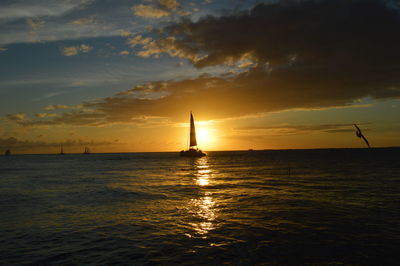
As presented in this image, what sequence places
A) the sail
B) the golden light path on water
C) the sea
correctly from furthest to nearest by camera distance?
the sail
the golden light path on water
the sea

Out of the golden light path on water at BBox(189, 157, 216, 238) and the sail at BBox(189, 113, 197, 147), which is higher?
the sail at BBox(189, 113, 197, 147)

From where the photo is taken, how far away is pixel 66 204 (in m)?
28.6

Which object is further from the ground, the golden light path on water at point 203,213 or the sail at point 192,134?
the sail at point 192,134

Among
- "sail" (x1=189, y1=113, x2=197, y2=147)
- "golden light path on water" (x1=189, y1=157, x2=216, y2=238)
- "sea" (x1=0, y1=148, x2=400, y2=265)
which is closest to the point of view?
"sea" (x1=0, y1=148, x2=400, y2=265)

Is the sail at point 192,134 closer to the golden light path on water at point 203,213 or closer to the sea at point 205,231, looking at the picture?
the golden light path on water at point 203,213

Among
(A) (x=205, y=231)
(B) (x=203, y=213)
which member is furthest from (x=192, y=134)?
(A) (x=205, y=231)

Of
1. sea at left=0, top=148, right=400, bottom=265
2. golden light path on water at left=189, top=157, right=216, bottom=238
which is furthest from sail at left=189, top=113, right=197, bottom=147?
sea at left=0, top=148, right=400, bottom=265

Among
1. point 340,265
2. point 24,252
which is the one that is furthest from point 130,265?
point 340,265

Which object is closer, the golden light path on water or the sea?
the sea

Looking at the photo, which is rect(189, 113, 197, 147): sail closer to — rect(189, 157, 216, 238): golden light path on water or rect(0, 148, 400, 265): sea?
rect(189, 157, 216, 238): golden light path on water

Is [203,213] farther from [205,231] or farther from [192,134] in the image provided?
[192,134]

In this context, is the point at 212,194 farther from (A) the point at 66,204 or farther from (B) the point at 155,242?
(B) the point at 155,242

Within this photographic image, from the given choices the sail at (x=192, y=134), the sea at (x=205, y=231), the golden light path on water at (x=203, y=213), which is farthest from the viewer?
the sail at (x=192, y=134)

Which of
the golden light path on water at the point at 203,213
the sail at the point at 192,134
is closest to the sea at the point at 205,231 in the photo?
the golden light path on water at the point at 203,213
